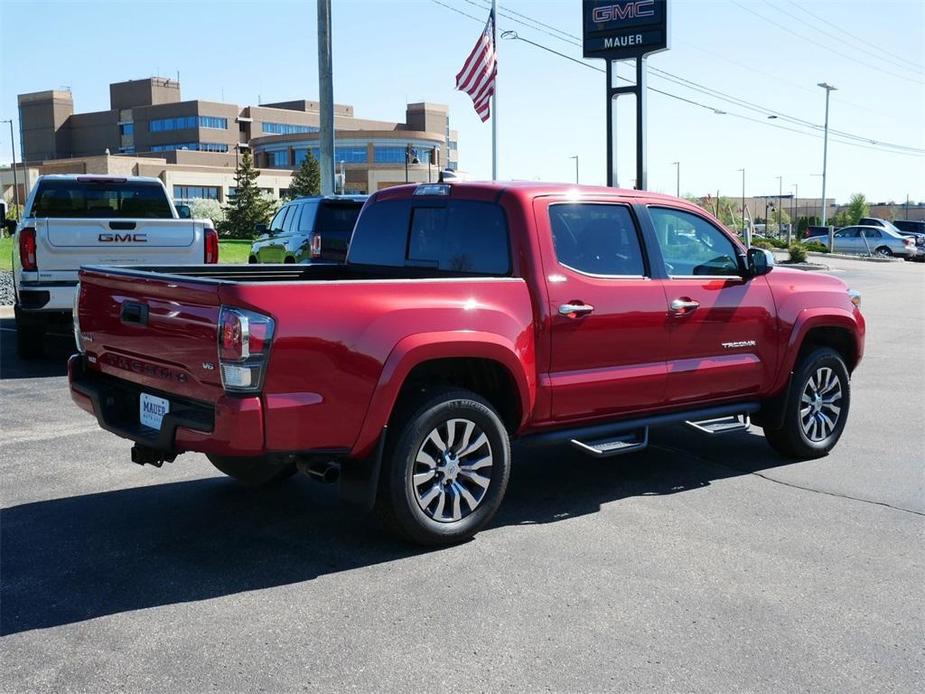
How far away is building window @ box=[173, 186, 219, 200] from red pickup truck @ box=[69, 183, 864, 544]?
8623 cm

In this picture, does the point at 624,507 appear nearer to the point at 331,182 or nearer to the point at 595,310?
the point at 595,310

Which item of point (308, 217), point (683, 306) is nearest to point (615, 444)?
point (683, 306)

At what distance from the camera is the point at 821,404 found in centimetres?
718

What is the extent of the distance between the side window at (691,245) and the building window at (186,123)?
11208 cm

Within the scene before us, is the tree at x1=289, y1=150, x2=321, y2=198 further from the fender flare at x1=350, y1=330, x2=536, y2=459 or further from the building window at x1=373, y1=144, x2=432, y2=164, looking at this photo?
the fender flare at x1=350, y1=330, x2=536, y2=459

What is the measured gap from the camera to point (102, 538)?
5184 millimetres

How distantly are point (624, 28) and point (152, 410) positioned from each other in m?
19.6

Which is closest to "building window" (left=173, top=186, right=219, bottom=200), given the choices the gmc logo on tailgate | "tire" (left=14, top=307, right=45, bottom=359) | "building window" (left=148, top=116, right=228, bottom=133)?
"building window" (left=148, top=116, right=228, bottom=133)

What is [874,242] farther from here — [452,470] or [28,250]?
[452,470]

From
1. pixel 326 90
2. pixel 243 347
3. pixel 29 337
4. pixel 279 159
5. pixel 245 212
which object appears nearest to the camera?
pixel 243 347

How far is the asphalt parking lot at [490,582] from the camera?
147 inches

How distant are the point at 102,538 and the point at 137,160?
89.7m

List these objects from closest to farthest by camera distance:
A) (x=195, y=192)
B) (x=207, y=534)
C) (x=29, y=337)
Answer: (x=207, y=534) → (x=29, y=337) → (x=195, y=192)

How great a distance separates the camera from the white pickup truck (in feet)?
33.7
